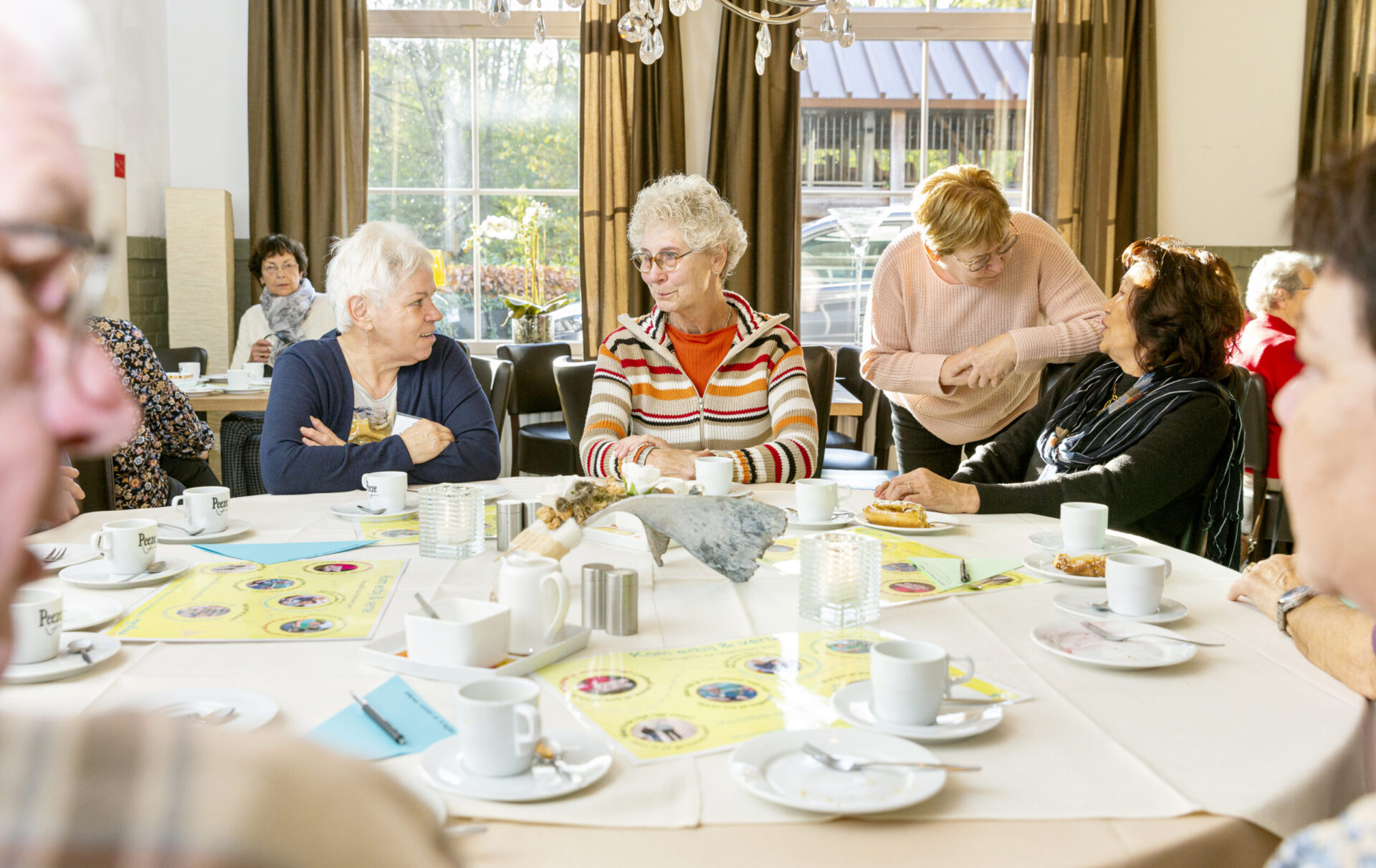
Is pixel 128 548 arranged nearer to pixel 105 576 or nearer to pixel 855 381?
pixel 105 576

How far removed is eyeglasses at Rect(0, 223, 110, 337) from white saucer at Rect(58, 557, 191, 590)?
143 centimetres

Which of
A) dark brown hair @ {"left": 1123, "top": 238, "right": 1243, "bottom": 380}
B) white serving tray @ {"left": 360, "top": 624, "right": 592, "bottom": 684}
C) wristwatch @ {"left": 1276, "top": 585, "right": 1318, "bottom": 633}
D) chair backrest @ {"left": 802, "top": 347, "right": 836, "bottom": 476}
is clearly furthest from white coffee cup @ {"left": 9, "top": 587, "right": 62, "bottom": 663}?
chair backrest @ {"left": 802, "top": 347, "right": 836, "bottom": 476}

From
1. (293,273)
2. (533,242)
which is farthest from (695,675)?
(533,242)

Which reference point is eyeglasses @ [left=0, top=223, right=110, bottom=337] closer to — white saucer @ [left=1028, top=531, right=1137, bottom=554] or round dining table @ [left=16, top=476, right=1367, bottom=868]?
Result: round dining table @ [left=16, top=476, right=1367, bottom=868]

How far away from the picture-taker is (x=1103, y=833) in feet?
2.66

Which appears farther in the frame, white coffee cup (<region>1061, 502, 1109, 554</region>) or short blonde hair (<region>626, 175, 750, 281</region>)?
short blonde hair (<region>626, 175, 750, 281</region>)

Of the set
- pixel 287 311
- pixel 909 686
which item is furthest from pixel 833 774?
pixel 287 311

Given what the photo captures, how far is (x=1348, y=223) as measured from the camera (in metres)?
0.37

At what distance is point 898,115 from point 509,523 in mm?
5161

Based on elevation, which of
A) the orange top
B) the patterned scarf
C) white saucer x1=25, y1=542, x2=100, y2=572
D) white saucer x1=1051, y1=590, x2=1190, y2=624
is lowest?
white saucer x1=1051, y1=590, x2=1190, y2=624

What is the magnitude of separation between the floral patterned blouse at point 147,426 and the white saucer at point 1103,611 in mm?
1577

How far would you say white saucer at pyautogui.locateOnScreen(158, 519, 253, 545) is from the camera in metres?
1.76

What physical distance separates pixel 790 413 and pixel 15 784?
95.4 inches

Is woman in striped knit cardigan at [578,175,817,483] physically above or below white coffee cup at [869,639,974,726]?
above
